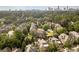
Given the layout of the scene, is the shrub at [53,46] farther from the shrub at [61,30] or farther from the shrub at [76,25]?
the shrub at [76,25]

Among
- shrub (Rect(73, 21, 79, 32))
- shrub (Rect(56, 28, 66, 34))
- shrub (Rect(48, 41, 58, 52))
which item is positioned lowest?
shrub (Rect(48, 41, 58, 52))

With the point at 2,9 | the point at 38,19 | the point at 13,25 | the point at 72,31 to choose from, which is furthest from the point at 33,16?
the point at 72,31

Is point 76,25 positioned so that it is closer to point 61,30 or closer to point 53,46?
point 61,30

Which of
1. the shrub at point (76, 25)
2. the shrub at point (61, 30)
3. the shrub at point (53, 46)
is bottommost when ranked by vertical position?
the shrub at point (53, 46)

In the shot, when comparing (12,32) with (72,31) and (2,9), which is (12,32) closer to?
(2,9)

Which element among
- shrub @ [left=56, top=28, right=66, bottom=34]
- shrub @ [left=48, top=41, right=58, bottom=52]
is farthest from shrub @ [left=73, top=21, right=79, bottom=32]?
shrub @ [left=48, top=41, right=58, bottom=52]

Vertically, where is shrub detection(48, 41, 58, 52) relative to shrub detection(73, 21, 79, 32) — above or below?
below

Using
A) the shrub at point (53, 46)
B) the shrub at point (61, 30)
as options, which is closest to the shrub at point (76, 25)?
the shrub at point (61, 30)

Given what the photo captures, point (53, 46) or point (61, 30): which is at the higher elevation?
point (61, 30)

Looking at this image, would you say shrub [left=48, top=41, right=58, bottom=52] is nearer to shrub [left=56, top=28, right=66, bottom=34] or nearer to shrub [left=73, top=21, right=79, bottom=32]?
shrub [left=56, top=28, right=66, bottom=34]

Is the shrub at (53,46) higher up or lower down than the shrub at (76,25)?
lower down

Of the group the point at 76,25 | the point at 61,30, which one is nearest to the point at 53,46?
the point at 61,30

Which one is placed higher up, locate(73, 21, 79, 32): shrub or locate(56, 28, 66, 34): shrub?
locate(73, 21, 79, 32): shrub
